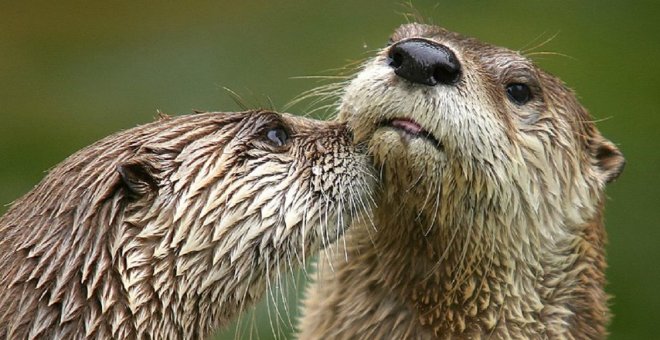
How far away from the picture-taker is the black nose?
12.4ft

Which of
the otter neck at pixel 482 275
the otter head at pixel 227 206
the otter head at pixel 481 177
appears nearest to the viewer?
the otter head at pixel 227 206

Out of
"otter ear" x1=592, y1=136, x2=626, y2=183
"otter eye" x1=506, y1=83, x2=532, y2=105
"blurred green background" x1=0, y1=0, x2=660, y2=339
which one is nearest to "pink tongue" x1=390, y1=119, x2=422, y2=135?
"otter eye" x1=506, y1=83, x2=532, y2=105

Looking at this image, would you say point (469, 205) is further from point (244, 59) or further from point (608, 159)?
point (244, 59)

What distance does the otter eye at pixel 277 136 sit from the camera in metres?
4.03

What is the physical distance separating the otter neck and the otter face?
130 mm

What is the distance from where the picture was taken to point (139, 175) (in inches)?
146

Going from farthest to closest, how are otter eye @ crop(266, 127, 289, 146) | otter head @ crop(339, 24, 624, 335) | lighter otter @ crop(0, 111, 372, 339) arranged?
otter eye @ crop(266, 127, 289, 146) → otter head @ crop(339, 24, 624, 335) → lighter otter @ crop(0, 111, 372, 339)

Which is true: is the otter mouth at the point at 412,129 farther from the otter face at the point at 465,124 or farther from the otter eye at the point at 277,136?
the otter eye at the point at 277,136

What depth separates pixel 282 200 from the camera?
390 centimetres

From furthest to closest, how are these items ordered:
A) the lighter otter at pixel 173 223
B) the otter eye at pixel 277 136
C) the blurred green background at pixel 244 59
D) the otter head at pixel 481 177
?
the blurred green background at pixel 244 59
the otter eye at pixel 277 136
the otter head at pixel 481 177
the lighter otter at pixel 173 223

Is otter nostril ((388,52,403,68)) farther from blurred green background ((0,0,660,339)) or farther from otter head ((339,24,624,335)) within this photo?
blurred green background ((0,0,660,339))

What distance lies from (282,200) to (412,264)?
55 centimetres

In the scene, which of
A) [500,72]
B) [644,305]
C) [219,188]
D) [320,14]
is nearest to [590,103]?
[644,305]

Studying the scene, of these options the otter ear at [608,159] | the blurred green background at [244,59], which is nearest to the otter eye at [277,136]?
the otter ear at [608,159]
